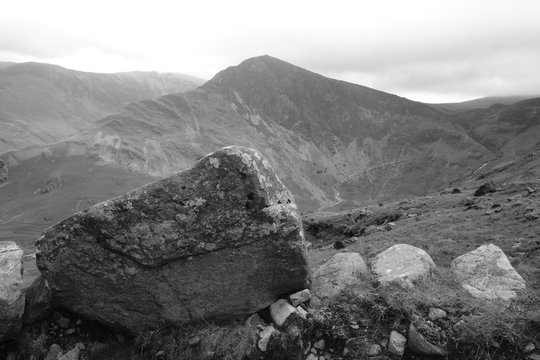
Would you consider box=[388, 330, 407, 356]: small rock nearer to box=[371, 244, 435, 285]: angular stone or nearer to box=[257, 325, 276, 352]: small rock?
box=[371, 244, 435, 285]: angular stone

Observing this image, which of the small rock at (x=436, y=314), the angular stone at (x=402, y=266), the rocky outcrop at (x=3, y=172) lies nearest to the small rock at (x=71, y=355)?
the angular stone at (x=402, y=266)

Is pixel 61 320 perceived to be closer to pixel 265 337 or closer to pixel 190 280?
pixel 190 280

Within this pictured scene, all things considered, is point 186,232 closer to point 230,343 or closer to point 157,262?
point 157,262

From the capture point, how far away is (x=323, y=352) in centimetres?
869

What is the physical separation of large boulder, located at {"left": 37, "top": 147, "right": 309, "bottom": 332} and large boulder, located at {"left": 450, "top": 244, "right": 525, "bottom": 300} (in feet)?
16.1

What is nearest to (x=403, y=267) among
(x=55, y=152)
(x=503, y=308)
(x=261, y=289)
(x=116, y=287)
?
(x=503, y=308)

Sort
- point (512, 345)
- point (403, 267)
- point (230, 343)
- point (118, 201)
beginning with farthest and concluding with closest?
point (403, 267)
point (118, 201)
point (230, 343)
point (512, 345)

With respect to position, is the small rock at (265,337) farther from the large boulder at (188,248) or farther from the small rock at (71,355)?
the small rock at (71,355)

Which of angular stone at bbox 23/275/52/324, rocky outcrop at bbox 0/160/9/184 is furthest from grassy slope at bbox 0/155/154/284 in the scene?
angular stone at bbox 23/275/52/324

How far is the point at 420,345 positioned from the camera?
817 centimetres

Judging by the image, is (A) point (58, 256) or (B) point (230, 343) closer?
(B) point (230, 343)

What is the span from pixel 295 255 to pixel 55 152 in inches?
8426

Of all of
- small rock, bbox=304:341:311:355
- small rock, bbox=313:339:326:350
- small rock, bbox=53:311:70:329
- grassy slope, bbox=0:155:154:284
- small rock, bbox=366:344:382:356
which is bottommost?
grassy slope, bbox=0:155:154:284

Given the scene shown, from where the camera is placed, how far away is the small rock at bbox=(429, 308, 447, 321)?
8.65 metres
